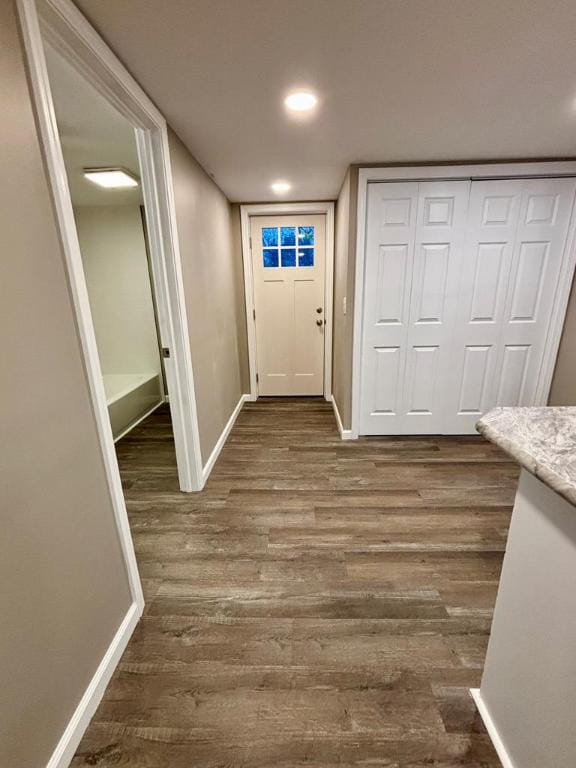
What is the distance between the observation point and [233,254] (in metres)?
3.50

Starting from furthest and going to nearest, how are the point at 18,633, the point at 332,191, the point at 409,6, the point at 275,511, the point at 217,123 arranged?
1. the point at 332,191
2. the point at 275,511
3. the point at 217,123
4. the point at 409,6
5. the point at 18,633

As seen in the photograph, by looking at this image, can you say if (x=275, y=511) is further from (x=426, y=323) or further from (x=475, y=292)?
(x=475, y=292)

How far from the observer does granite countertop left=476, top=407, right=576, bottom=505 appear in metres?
0.62

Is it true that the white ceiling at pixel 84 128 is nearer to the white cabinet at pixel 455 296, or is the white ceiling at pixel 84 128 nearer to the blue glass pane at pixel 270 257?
the blue glass pane at pixel 270 257

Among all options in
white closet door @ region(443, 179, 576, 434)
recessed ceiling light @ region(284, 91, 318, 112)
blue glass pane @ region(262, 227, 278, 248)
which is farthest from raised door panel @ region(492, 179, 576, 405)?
blue glass pane @ region(262, 227, 278, 248)

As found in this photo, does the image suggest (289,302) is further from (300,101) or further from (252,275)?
(300,101)

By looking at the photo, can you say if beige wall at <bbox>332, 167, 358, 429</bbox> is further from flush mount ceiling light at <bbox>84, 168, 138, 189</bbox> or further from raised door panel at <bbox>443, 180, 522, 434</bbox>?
flush mount ceiling light at <bbox>84, 168, 138, 189</bbox>

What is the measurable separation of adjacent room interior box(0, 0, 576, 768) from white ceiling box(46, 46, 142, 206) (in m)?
0.02

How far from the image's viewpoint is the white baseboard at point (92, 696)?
915 mm

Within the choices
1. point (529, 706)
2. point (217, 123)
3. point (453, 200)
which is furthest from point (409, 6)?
point (529, 706)

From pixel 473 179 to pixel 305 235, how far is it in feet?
5.45

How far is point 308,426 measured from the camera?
10.5 ft

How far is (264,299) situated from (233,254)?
0.59 metres

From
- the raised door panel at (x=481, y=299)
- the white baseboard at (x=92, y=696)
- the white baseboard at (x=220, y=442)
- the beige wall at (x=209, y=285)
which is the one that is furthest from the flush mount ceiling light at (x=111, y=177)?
the white baseboard at (x=92, y=696)
